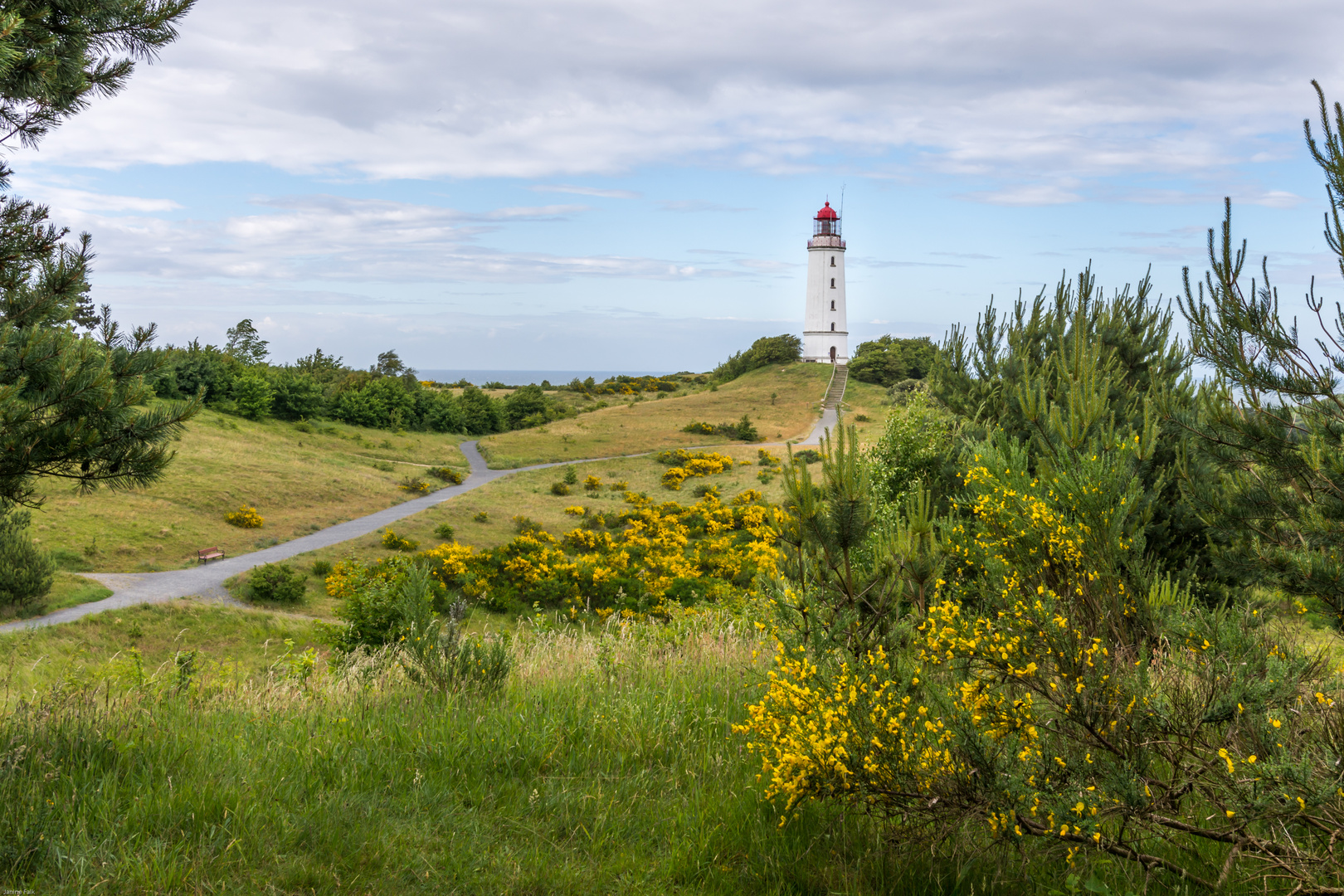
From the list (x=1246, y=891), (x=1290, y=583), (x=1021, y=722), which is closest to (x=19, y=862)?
(x=1021, y=722)

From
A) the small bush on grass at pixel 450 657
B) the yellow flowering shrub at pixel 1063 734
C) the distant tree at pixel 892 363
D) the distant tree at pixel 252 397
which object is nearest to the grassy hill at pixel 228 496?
the distant tree at pixel 252 397

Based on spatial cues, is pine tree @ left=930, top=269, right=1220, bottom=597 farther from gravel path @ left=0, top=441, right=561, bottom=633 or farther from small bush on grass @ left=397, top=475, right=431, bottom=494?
small bush on grass @ left=397, top=475, right=431, bottom=494

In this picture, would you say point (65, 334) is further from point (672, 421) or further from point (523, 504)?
point (672, 421)

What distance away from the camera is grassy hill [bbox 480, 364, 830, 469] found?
44.3 metres

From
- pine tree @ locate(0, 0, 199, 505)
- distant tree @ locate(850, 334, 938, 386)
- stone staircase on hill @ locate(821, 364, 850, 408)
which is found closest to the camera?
pine tree @ locate(0, 0, 199, 505)

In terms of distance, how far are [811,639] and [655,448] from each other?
132 feet

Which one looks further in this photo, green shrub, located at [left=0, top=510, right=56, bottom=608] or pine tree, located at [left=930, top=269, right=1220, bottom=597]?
green shrub, located at [left=0, top=510, right=56, bottom=608]

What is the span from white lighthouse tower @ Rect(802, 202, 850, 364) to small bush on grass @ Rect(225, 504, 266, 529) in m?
45.1

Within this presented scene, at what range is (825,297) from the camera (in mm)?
62531

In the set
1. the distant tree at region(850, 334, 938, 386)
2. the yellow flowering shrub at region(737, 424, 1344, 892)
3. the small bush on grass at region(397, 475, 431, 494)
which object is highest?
the distant tree at region(850, 334, 938, 386)

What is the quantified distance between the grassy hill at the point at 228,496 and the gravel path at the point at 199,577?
2.23 ft

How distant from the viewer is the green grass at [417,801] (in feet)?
9.62

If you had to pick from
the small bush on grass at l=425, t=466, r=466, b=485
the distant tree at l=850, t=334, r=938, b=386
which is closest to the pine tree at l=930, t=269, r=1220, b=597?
the small bush on grass at l=425, t=466, r=466, b=485

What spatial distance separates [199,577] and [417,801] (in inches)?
765
